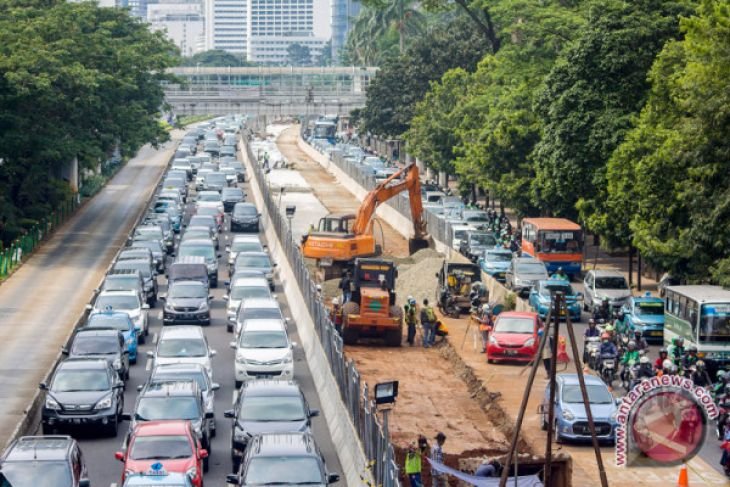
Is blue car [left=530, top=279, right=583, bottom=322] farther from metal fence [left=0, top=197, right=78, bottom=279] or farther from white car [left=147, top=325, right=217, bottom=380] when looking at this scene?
metal fence [left=0, top=197, right=78, bottom=279]

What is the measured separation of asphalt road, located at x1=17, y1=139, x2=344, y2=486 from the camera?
106 ft

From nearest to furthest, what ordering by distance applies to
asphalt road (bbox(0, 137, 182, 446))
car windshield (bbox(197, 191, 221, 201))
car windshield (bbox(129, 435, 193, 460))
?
car windshield (bbox(129, 435, 193, 460)) < asphalt road (bbox(0, 137, 182, 446)) < car windshield (bbox(197, 191, 221, 201))

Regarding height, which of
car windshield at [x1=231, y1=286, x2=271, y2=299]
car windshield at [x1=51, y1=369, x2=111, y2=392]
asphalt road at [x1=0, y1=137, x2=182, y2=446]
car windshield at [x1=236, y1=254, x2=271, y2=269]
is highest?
car windshield at [x1=51, y1=369, x2=111, y2=392]

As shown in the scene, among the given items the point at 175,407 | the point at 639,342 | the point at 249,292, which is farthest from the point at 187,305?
the point at 175,407

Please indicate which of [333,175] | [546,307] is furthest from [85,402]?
[333,175]

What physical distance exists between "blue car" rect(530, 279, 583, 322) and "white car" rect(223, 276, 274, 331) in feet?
28.7

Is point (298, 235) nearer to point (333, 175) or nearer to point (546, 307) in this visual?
point (546, 307)

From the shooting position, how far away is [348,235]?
63.5 m

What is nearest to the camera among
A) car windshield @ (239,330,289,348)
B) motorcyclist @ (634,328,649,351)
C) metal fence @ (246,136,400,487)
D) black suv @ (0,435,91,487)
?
metal fence @ (246,136,400,487)

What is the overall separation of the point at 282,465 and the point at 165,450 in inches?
109

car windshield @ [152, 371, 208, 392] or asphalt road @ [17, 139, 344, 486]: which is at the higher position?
car windshield @ [152, 371, 208, 392]

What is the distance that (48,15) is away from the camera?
8994cm

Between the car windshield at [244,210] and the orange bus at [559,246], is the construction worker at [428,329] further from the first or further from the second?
the car windshield at [244,210]

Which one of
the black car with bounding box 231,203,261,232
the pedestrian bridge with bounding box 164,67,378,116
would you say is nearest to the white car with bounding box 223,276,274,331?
the black car with bounding box 231,203,261,232
